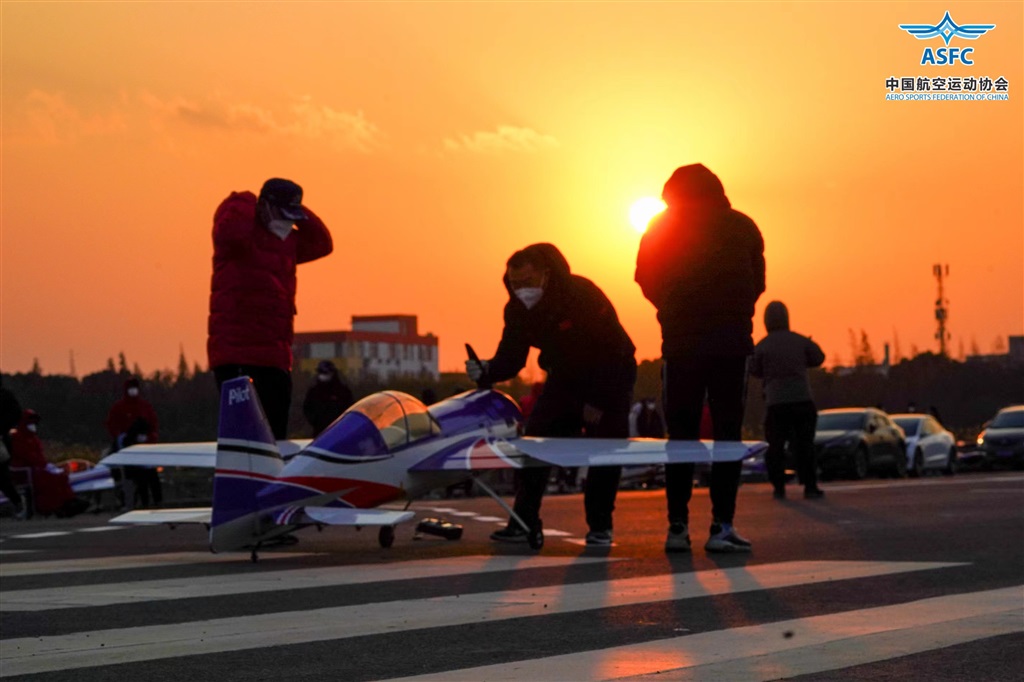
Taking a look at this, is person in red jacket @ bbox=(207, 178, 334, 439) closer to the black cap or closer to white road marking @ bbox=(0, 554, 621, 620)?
the black cap

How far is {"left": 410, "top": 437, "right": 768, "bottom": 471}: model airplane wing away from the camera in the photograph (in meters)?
9.42

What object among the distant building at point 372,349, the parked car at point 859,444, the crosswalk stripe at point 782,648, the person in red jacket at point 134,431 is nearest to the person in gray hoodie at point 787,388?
the person in red jacket at point 134,431

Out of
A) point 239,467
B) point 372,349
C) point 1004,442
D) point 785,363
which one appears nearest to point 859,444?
point 1004,442

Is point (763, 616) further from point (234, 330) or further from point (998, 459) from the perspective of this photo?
point (998, 459)

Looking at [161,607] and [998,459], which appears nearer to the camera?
[161,607]

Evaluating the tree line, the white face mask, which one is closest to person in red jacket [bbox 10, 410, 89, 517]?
the white face mask

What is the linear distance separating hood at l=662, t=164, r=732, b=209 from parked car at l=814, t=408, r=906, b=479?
20737mm

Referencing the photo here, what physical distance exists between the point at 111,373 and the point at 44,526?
61.8 meters

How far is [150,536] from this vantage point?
11.9m

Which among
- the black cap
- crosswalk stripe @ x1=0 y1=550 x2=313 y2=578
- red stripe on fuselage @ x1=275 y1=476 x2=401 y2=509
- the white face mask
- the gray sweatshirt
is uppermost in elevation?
the black cap

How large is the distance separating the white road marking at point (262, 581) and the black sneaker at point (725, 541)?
0.73 m

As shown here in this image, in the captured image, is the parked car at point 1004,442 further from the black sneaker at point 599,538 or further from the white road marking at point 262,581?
the white road marking at point 262,581

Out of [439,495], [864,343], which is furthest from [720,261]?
[864,343]

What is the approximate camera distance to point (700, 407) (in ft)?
32.5
